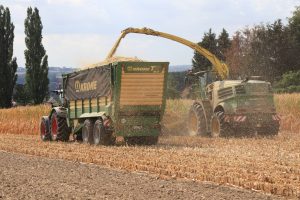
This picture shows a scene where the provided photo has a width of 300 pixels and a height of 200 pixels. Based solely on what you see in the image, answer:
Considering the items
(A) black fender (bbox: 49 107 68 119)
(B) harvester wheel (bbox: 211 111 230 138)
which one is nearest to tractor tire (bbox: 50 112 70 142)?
(A) black fender (bbox: 49 107 68 119)

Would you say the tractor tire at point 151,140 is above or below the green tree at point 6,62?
below

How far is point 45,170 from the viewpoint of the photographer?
11.9 metres

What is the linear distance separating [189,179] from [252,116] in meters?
9.57

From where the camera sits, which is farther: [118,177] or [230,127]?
[230,127]

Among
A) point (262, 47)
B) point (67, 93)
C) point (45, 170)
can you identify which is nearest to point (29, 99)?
point (262, 47)

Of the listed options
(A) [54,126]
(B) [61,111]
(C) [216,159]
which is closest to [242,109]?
(B) [61,111]

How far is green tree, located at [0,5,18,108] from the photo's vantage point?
Result: 49.8m

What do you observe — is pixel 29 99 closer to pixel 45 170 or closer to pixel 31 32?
pixel 31 32

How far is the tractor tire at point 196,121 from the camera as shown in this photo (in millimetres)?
20828

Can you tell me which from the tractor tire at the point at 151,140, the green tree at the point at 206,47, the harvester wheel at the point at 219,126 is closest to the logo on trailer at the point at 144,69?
the tractor tire at the point at 151,140

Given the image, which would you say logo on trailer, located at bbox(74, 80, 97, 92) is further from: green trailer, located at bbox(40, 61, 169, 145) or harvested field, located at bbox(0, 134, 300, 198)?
harvested field, located at bbox(0, 134, 300, 198)

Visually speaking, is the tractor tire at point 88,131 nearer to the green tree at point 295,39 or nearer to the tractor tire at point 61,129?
the tractor tire at point 61,129

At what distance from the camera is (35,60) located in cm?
5166

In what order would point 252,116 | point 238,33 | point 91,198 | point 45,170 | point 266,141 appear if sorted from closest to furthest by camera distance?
point 91,198, point 45,170, point 266,141, point 252,116, point 238,33
